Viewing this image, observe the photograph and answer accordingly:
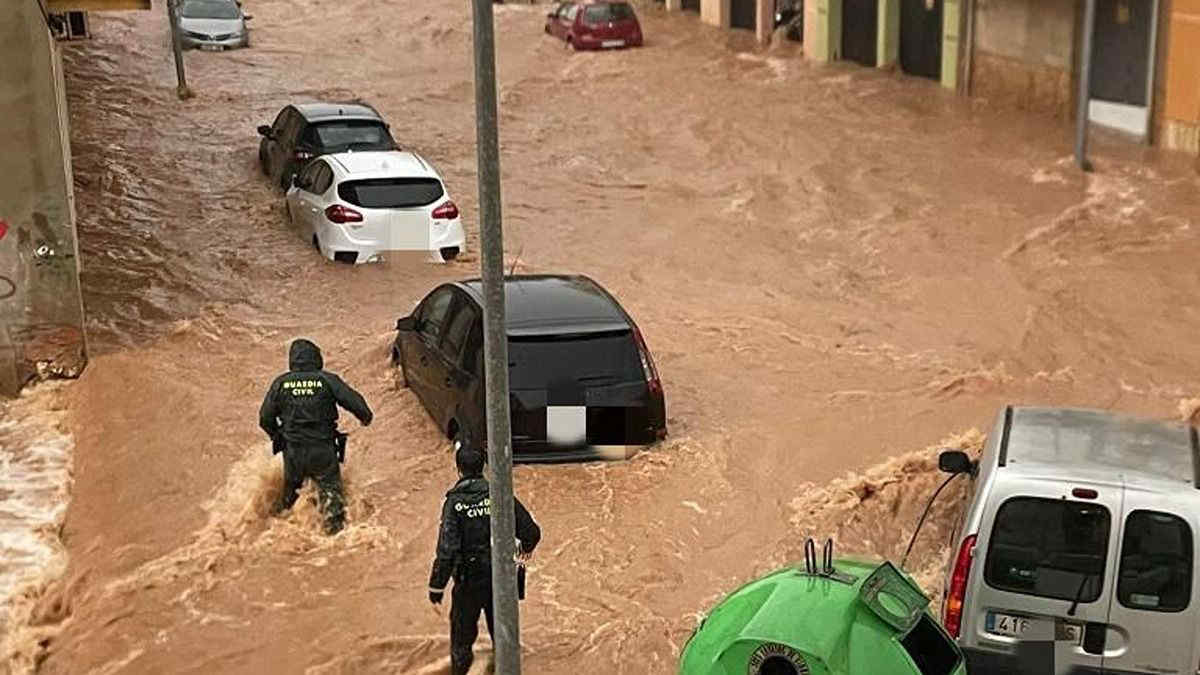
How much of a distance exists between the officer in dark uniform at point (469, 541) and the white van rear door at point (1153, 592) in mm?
2791

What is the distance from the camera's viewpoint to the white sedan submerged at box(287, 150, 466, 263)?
16781 mm

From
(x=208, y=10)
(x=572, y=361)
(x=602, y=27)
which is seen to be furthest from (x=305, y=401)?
(x=208, y=10)

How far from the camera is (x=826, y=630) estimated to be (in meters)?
5.61

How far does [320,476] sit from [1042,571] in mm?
4957

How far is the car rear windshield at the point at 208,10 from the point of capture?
107 feet

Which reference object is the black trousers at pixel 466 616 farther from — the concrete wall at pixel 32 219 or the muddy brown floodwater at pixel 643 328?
the concrete wall at pixel 32 219

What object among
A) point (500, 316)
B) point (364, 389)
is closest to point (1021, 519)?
point (500, 316)

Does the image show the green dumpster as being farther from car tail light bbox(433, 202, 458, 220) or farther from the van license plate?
car tail light bbox(433, 202, 458, 220)

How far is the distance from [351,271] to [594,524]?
23.6ft

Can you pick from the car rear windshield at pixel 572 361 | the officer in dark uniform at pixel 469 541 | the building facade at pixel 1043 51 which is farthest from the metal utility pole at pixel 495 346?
the building facade at pixel 1043 51

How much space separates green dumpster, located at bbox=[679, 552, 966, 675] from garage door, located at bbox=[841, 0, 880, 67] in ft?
75.4

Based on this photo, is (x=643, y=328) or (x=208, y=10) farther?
(x=208, y=10)

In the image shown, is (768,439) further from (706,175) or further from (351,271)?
(706,175)

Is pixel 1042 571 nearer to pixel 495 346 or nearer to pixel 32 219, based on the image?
pixel 495 346
